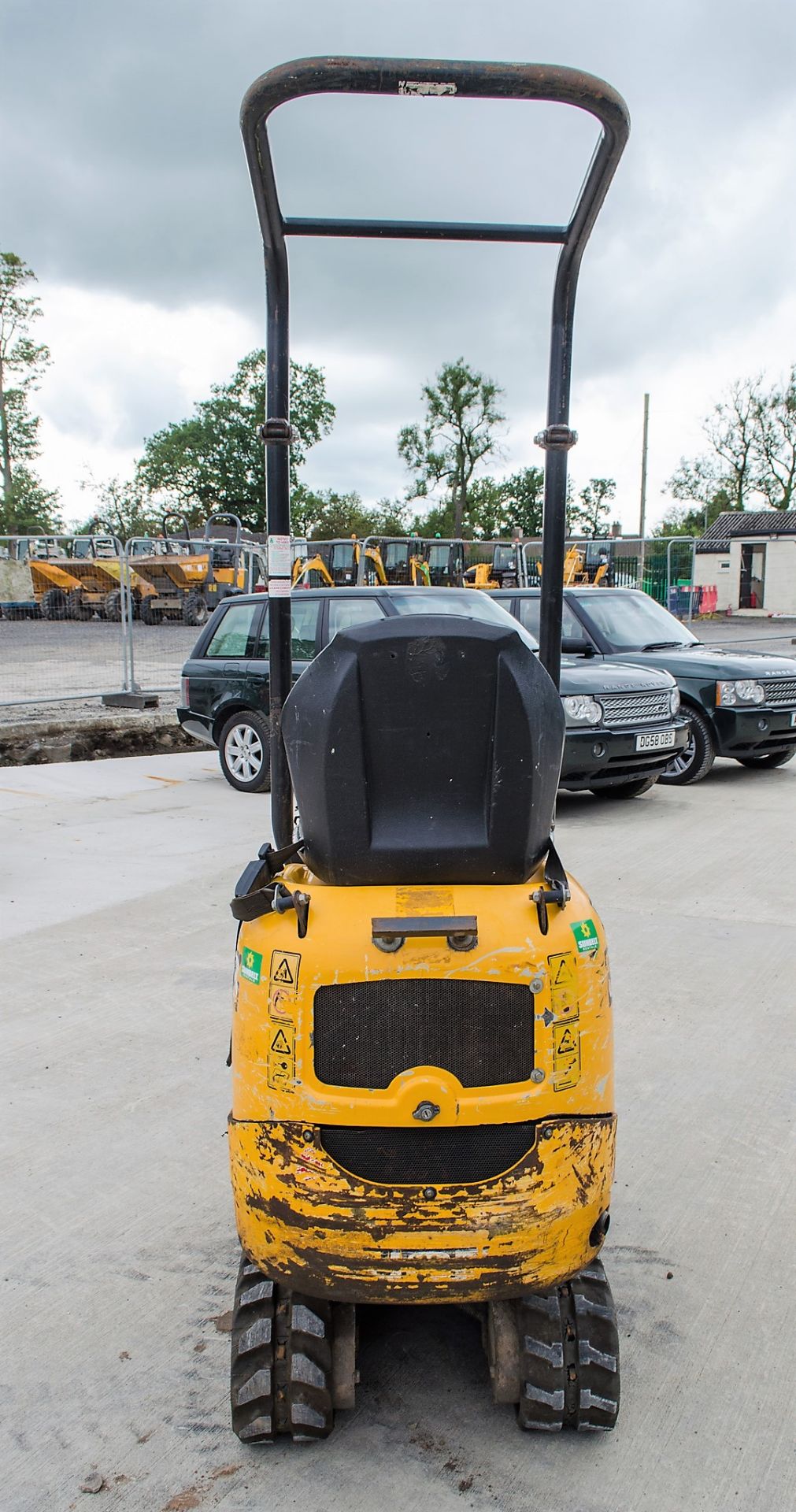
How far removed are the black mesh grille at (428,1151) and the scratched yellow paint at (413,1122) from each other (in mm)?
21

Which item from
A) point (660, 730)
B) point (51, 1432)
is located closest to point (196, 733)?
point (660, 730)

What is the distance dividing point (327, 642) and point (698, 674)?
3711 millimetres

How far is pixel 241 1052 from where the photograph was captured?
2.12 meters

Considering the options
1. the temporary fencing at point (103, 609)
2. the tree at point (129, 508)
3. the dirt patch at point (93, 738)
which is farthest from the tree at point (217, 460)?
the dirt patch at point (93, 738)

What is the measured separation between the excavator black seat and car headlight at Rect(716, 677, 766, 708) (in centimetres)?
783

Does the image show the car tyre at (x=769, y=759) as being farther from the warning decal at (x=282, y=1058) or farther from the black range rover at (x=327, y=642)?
the warning decal at (x=282, y=1058)

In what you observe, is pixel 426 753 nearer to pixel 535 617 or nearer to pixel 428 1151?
pixel 428 1151

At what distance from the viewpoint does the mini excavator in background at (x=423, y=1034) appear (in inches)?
79.2

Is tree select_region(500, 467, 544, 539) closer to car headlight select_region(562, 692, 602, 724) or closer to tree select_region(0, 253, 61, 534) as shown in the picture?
tree select_region(0, 253, 61, 534)

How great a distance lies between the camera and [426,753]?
83.5 inches

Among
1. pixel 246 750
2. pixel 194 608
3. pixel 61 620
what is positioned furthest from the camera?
pixel 194 608

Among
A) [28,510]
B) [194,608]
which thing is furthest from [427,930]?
[28,510]

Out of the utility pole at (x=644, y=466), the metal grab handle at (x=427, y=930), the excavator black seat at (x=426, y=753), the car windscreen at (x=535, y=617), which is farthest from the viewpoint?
the utility pole at (x=644, y=466)

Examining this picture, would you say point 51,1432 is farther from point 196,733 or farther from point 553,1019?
point 196,733
